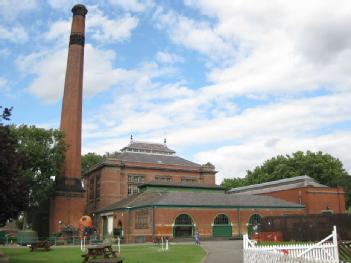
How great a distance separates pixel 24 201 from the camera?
2078 centimetres

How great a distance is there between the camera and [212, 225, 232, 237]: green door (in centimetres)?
4966

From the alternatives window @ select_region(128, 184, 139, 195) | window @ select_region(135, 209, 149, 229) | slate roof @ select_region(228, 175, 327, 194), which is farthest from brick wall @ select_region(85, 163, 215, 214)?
window @ select_region(135, 209, 149, 229)

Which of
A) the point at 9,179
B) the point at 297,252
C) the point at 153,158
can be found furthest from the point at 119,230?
the point at 297,252

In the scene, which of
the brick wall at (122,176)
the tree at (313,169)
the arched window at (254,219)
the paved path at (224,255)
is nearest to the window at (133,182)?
the brick wall at (122,176)

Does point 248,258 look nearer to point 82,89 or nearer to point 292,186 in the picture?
point 82,89

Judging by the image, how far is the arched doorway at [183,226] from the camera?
4759 centimetres

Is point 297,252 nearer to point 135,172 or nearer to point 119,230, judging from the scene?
point 119,230

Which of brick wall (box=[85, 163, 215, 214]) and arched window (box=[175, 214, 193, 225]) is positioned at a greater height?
brick wall (box=[85, 163, 215, 214])

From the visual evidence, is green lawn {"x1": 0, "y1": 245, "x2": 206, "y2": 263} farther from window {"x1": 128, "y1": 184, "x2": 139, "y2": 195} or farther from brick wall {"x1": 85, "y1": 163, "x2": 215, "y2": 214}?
window {"x1": 128, "y1": 184, "x2": 139, "y2": 195}

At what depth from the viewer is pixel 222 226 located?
50.4 m

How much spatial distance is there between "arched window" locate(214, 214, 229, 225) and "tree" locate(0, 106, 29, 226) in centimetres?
3245

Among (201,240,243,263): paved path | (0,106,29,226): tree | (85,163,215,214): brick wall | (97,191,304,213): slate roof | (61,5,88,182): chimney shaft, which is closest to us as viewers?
(0,106,29,226): tree

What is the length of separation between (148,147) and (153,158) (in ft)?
11.8

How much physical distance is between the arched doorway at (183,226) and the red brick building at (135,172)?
45.9 feet
